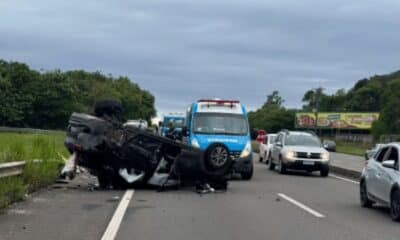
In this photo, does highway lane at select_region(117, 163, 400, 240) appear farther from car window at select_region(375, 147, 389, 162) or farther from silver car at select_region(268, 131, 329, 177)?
silver car at select_region(268, 131, 329, 177)

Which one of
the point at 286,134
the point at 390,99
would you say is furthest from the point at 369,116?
the point at 286,134

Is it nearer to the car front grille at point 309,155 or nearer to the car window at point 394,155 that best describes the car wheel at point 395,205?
the car window at point 394,155

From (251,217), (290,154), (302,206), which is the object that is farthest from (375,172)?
(290,154)

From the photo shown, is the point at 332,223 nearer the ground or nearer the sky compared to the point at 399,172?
nearer the ground

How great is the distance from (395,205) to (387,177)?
83 cm

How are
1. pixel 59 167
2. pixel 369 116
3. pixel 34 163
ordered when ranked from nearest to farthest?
pixel 34 163 < pixel 59 167 < pixel 369 116

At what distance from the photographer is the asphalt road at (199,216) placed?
11.3 m

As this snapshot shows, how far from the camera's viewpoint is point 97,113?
62.6 ft

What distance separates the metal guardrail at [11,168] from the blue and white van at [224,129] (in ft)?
25.3

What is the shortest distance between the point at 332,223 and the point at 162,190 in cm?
678

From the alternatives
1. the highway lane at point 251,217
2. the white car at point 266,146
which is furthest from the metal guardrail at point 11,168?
the white car at point 266,146

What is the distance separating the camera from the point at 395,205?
1384 cm

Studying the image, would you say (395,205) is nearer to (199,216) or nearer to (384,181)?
(384,181)

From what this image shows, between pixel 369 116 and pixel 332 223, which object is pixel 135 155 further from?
pixel 369 116
